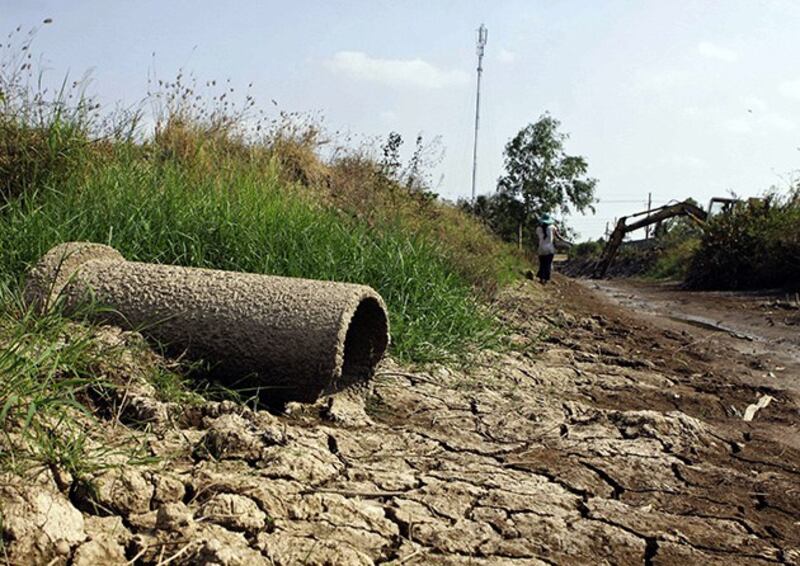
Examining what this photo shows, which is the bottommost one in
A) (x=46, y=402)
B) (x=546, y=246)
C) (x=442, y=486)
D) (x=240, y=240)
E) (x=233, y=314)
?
(x=442, y=486)

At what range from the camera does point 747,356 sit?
7.24 meters

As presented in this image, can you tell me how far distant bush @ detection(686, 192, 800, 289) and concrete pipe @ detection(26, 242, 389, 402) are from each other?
38.6 ft

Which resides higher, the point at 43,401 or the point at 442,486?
the point at 43,401

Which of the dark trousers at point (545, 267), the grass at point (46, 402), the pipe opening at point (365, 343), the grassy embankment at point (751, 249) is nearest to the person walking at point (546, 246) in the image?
the dark trousers at point (545, 267)

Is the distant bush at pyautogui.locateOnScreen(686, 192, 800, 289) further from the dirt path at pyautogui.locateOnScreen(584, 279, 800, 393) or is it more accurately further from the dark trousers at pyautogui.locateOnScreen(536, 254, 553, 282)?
the dark trousers at pyautogui.locateOnScreen(536, 254, 553, 282)

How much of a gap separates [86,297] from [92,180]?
7.43ft

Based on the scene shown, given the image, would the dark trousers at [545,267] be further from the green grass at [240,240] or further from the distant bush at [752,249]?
the green grass at [240,240]

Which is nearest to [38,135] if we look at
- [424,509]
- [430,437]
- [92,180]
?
[92,180]

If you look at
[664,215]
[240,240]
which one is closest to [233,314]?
[240,240]

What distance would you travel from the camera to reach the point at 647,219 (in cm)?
2114

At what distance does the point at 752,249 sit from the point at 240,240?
500 inches

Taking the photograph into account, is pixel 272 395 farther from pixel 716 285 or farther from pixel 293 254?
pixel 716 285

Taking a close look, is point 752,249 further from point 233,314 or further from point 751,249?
point 233,314

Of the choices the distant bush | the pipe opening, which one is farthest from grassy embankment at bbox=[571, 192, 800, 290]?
the pipe opening
